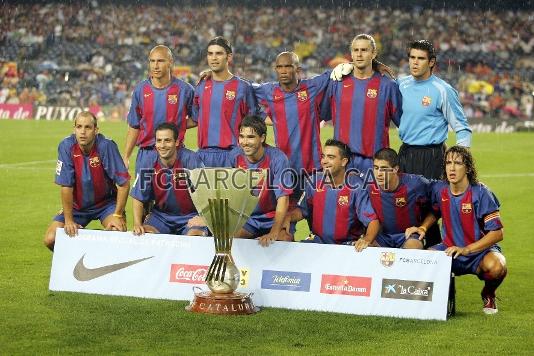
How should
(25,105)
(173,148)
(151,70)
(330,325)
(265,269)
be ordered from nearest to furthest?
(330,325), (265,269), (173,148), (151,70), (25,105)

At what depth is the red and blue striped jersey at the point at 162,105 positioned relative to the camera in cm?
777

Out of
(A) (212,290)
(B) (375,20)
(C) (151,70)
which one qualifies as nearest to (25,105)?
(B) (375,20)

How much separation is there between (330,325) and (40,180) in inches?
349

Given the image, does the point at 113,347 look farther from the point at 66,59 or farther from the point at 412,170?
the point at 66,59

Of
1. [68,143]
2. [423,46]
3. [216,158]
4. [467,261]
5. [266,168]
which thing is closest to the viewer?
[467,261]

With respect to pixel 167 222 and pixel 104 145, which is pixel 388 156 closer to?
pixel 167 222

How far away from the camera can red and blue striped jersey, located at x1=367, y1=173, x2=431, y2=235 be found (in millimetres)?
6672

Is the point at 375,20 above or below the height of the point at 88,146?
above

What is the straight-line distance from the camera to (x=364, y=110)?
7.31m

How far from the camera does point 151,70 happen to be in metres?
7.71

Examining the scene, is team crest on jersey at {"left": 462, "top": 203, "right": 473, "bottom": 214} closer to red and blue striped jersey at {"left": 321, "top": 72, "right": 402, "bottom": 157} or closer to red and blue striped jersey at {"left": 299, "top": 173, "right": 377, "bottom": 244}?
red and blue striped jersey at {"left": 299, "top": 173, "right": 377, "bottom": 244}

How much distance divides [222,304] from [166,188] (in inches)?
54.5

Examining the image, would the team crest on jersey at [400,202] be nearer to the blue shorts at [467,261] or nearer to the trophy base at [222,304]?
the blue shorts at [467,261]

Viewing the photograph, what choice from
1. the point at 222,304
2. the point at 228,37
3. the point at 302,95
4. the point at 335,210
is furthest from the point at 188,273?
the point at 228,37
